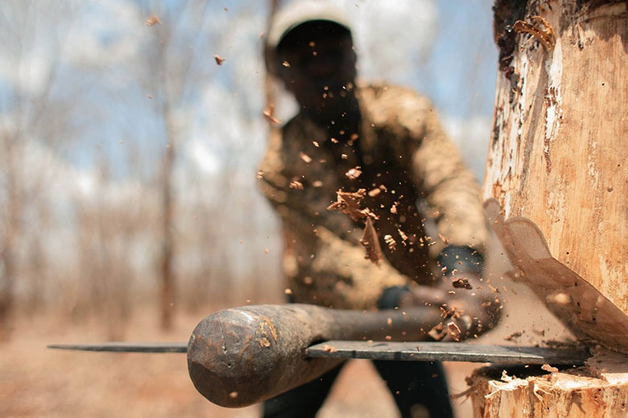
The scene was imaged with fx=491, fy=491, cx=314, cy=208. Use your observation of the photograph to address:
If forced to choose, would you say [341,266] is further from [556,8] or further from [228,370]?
[556,8]

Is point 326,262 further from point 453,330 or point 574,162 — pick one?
point 574,162

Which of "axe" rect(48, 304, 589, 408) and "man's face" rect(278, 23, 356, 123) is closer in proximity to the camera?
"axe" rect(48, 304, 589, 408)

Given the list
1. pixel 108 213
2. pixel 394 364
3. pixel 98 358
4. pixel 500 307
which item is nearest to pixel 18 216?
pixel 108 213

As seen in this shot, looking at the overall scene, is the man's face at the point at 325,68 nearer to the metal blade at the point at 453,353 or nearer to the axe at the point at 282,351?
the axe at the point at 282,351

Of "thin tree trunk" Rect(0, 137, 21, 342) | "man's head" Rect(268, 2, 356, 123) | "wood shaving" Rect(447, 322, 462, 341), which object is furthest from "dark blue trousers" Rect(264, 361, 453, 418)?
"thin tree trunk" Rect(0, 137, 21, 342)

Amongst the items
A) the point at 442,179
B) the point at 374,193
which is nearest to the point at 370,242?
the point at 374,193

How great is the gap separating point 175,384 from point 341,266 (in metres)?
5.04

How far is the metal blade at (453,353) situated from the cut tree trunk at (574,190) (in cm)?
4

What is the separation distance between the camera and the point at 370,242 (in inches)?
64.1

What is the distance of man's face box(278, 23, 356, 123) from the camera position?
2037 millimetres

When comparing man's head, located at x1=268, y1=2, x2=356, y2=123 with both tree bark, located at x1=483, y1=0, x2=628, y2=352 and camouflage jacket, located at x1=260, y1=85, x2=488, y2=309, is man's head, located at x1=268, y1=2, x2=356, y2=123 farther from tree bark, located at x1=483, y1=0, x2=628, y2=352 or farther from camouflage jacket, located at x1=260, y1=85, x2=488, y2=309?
tree bark, located at x1=483, y1=0, x2=628, y2=352

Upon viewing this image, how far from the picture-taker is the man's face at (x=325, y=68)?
204 centimetres

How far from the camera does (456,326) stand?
131 cm

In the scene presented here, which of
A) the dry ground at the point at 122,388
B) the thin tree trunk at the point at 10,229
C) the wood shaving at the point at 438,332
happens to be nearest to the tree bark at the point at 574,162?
the wood shaving at the point at 438,332
